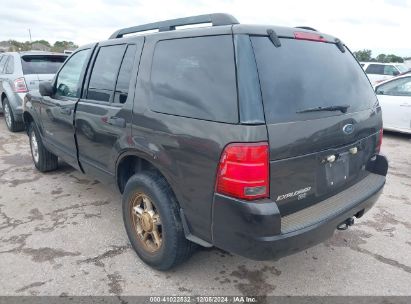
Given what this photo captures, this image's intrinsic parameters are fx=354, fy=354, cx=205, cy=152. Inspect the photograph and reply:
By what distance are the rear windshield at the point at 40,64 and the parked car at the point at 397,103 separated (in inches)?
289

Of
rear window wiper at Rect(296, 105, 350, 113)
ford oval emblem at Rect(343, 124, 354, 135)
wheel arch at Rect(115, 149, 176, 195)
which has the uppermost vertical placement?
rear window wiper at Rect(296, 105, 350, 113)

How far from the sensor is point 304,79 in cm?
239

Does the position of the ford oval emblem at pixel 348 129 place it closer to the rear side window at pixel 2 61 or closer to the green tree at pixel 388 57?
the rear side window at pixel 2 61

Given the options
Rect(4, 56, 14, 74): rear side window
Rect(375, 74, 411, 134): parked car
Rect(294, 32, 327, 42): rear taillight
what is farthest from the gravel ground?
Rect(4, 56, 14, 74): rear side window

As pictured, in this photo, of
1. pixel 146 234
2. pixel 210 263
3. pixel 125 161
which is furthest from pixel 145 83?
pixel 210 263

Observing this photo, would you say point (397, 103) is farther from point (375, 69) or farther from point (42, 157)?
point (375, 69)

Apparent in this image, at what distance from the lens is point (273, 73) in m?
2.23

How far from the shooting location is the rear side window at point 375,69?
14548mm

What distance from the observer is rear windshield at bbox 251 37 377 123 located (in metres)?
2.19

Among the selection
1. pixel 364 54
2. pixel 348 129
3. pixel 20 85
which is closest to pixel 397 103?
pixel 348 129

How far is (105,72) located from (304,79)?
191 cm

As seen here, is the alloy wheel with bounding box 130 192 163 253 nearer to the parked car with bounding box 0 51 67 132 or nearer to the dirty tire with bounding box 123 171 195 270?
the dirty tire with bounding box 123 171 195 270

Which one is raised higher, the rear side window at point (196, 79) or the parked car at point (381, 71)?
the rear side window at point (196, 79)

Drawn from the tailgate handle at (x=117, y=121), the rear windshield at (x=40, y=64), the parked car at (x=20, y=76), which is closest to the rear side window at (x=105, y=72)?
the tailgate handle at (x=117, y=121)
